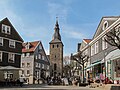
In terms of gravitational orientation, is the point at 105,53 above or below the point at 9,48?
below

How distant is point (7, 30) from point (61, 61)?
56.4m

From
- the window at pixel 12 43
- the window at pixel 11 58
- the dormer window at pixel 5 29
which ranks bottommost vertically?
the window at pixel 11 58

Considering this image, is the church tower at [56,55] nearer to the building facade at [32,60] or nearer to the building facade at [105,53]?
the building facade at [32,60]

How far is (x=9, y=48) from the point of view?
173 feet

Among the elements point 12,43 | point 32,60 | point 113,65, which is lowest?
point 113,65

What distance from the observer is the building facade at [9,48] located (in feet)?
167

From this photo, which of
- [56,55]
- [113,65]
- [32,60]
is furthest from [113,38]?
[56,55]

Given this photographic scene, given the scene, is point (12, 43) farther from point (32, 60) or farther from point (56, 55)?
point (56, 55)

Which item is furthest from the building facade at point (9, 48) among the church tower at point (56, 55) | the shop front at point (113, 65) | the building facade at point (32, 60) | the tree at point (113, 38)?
the church tower at point (56, 55)

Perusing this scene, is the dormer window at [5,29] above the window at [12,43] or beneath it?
above

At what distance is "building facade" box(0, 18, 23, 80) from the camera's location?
167 ft

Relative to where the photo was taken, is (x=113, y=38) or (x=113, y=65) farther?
(x=113, y=65)

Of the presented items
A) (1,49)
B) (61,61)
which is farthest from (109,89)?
(61,61)

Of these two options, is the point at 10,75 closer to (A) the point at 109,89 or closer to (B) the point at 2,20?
(B) the point at 2,20
